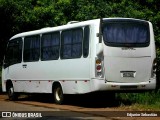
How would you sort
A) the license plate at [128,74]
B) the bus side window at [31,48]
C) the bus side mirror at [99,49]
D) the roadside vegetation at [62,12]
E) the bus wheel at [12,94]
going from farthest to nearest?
the roadside vegetation at [62,12]
the bus wheel at [12,94]
the bus side window at [31,48]
the license plate at [128,74]
the bus side mirror at [99,49]

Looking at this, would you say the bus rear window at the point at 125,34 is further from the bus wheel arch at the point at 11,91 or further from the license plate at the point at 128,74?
the bus wheel arch at the point at 11,91

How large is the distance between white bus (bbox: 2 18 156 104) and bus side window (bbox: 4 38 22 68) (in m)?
2.54

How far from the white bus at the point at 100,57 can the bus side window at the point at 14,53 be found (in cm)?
254

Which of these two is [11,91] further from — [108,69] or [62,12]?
[62,12]

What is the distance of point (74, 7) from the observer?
92.9ft

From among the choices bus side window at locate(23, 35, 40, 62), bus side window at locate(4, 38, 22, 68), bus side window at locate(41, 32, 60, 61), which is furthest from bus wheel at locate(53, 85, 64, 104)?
bus side window at locate(4, 38, 22, 68)

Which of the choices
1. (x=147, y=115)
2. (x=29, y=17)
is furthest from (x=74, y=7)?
(x=147, y=115)

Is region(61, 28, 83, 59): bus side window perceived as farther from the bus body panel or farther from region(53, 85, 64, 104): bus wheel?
region(53, 85, 64, 104): bus wheel

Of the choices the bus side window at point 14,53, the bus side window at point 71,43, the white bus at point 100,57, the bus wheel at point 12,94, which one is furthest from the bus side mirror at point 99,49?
the bus wheel at point 12,94

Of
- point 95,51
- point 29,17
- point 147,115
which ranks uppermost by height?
point 29,17

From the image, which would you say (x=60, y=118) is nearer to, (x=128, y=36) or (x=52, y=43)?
(x=128, y=36)

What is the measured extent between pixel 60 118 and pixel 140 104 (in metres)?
4.33

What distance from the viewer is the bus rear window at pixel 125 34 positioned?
1641cm

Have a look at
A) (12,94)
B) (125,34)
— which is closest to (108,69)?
(125,34)
